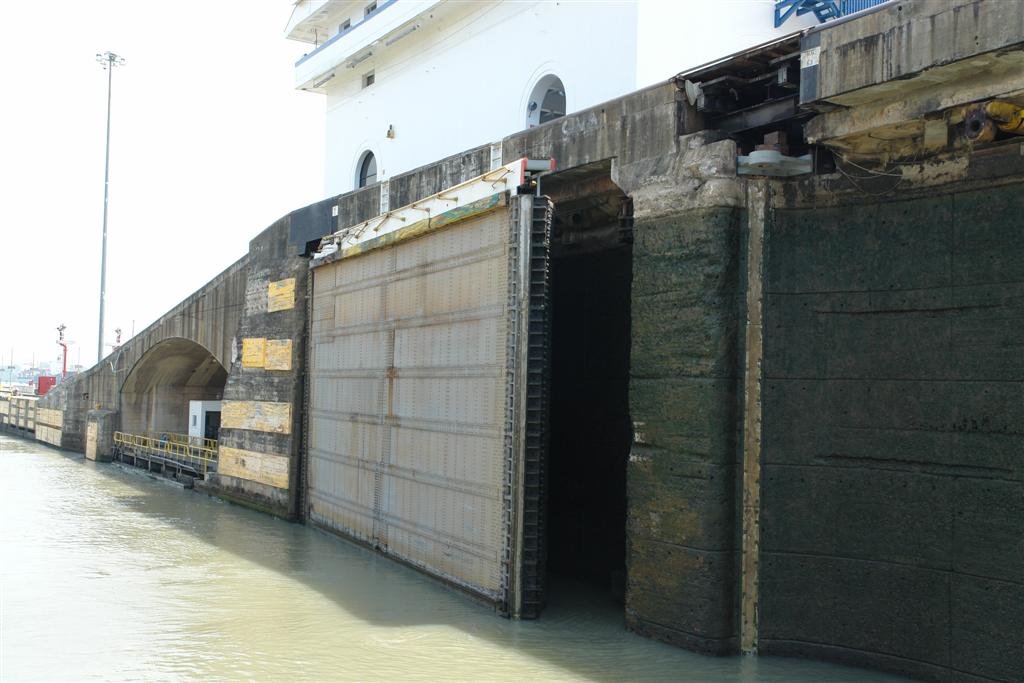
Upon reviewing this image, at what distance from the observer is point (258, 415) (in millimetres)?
21672

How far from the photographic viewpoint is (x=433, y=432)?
14250mm

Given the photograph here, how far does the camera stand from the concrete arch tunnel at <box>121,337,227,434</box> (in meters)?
33.2

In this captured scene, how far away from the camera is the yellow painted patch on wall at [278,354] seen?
20719mm

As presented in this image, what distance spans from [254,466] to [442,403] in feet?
30.6

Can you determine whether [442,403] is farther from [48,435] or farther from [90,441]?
[48,435]

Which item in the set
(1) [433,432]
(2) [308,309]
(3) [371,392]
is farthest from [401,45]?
(1) [433,432]

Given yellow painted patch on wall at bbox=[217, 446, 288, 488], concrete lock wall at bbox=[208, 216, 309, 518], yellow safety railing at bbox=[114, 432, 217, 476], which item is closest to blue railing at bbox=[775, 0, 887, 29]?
concrete lock wall at bbox=[208, 216, 309, 518]

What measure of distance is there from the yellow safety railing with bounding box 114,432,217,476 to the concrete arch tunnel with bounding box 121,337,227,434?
73 cm

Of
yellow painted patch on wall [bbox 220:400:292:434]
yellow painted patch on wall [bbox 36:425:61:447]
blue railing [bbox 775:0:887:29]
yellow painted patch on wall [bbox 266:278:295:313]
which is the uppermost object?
blue railing [bbox 775:0:887:29]

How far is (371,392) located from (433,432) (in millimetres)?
2822

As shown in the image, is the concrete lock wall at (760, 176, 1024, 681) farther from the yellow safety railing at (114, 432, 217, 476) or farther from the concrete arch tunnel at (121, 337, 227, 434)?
the concrete arch tunnel at (121, 337, 227, 434)

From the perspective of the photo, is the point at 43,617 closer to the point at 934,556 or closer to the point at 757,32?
the point at 934,556

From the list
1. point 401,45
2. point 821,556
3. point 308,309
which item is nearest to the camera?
point 821,556

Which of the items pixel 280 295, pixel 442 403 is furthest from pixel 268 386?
pixel 442 403
